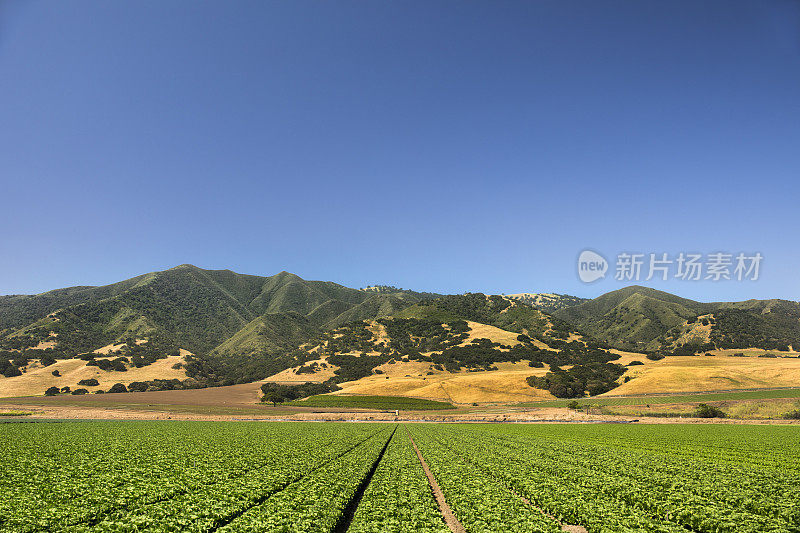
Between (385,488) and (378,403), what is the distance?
4259 inches

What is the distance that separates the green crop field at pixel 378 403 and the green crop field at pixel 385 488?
8194 cm

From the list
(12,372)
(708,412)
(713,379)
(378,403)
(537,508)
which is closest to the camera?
(537,508)

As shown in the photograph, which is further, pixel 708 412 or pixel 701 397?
pixel 701 397

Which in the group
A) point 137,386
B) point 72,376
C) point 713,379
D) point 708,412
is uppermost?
point 713,379

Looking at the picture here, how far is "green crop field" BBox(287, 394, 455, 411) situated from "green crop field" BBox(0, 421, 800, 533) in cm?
8194

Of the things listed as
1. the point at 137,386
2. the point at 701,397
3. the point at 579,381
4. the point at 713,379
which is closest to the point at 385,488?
the point at 701,397

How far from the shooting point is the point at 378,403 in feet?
410

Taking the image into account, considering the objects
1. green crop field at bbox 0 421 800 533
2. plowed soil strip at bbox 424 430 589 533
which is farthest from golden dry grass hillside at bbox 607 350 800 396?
plowed soil strip at bbox 424 430 589 533

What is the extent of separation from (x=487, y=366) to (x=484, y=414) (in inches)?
3304

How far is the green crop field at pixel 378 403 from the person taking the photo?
120 m

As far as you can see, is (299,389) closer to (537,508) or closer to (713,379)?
(713,379)

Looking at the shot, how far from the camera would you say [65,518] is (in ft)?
52.4

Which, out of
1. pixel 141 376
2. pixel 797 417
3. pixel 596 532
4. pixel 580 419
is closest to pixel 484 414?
pixel 580 419

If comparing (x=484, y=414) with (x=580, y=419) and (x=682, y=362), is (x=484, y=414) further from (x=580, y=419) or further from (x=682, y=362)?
(x=682, y=362)
